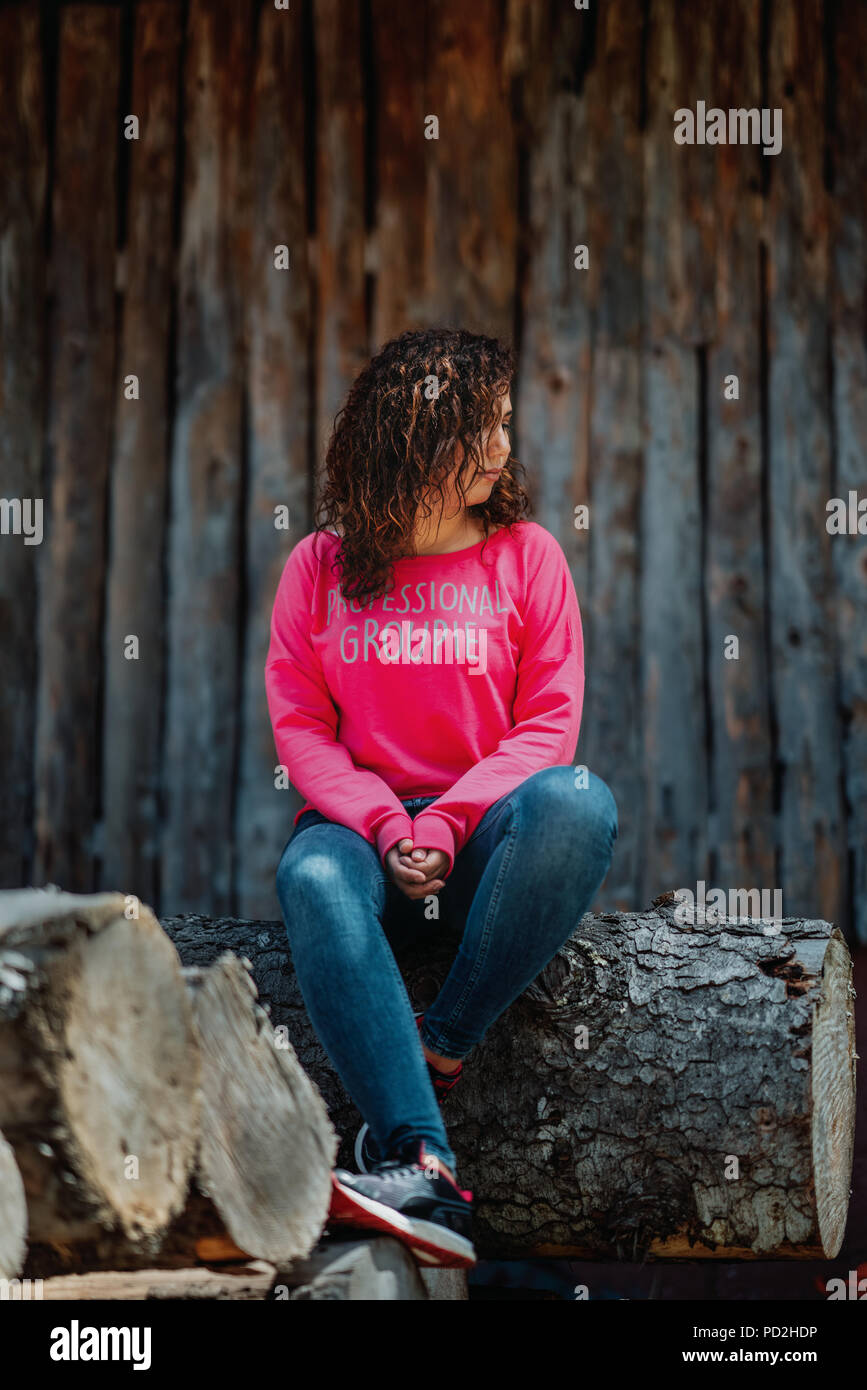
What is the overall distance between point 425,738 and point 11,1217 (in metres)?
1.15

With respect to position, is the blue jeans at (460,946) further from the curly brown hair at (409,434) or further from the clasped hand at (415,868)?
the curly brown hair at (409,434)

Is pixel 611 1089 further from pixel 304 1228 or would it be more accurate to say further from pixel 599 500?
pixel 599 500

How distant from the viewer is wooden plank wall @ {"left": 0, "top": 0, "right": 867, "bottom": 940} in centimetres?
385

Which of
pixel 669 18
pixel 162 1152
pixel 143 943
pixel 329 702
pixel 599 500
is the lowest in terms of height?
pixel 162 1152

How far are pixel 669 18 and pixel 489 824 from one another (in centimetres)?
280

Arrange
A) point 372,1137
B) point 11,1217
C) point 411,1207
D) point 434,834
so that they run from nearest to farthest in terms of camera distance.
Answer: point 11,1217, point 411,1207, point 372,1137, point 434,834

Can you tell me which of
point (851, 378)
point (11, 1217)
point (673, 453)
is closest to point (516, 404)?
point (673, 453)

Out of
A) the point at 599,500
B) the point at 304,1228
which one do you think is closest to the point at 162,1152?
the point at 304,1228

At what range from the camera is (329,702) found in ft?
8.23

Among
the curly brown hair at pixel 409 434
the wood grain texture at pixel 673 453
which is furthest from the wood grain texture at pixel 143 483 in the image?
the curly brown hair at pixel 409 434

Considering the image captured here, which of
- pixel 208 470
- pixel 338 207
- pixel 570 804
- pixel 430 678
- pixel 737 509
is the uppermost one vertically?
pixel 338 207

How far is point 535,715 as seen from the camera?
2.43 meters

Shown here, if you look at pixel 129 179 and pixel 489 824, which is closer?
pixel 489 824

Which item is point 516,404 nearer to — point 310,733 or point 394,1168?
point 310,733
